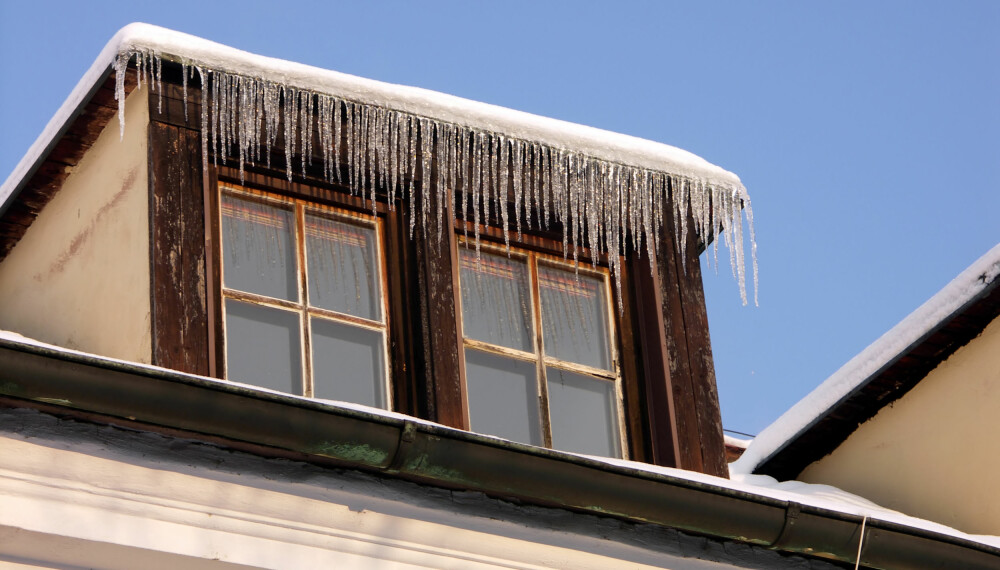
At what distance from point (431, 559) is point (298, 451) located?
1.84ft

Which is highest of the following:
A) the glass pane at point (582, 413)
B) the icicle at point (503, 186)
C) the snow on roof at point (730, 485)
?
the icicle at point (503, 186)

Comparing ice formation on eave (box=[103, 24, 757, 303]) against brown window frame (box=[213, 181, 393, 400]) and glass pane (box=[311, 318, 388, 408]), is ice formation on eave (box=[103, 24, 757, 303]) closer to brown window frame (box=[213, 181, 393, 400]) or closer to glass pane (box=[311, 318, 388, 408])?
brown window frame (box=[213, 181, 393, 400])

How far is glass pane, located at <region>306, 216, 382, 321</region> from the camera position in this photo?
21.4 feet

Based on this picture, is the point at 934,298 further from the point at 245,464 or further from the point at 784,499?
the point at 245,464

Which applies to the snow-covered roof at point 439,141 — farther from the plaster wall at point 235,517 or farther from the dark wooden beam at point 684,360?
the plaster wall at point 235,517

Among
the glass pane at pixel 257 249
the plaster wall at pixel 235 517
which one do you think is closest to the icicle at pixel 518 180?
the glass pane at pixel 257 249

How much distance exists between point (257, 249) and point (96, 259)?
586 millimetres

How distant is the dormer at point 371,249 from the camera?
20.7 ft

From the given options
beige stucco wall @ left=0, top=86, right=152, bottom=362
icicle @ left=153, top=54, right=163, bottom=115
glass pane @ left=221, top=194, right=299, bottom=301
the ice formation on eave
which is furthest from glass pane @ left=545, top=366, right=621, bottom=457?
icicle @ left=153, top=54, right=163, bottom=115

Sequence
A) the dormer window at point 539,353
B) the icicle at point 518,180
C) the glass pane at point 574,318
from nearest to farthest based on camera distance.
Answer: the dormer window at point 539,353 → the glass pane at point 574,318 → the icicle at point 518,180

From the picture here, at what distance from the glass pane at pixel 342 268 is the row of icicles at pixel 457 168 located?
0.18 meters

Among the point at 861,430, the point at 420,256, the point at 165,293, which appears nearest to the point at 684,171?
the point at 420,256

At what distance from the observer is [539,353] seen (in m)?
6.86

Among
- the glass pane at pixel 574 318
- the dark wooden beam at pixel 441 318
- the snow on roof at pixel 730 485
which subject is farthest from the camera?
the glass pane at pixel 574 318
